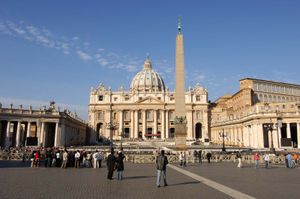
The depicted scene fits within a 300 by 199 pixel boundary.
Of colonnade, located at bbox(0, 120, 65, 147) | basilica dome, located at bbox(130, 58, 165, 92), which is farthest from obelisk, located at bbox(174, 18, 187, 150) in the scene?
basilica dome, located at bbox(130, 58, 165, 92)

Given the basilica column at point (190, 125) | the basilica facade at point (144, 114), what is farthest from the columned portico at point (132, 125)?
the basilica column at point (190, 125)

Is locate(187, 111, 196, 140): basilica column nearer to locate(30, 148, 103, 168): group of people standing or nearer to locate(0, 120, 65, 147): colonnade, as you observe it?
locate(0, 120, 65, 147): colonnade

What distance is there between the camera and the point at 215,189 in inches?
426

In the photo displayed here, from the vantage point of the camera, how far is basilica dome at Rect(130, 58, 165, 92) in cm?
11789

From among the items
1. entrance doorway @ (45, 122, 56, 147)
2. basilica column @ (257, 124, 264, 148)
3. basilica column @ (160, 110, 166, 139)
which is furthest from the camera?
basilica column @ (160, 110, 166, 139)

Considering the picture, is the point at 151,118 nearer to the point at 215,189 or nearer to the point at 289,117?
the point at 289,117

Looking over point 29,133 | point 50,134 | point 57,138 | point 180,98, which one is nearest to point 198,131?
point 50,134

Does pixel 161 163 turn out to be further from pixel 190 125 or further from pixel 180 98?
pixel 190 125

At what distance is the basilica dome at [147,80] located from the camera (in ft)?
387

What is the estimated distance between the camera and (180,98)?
27.3 metres

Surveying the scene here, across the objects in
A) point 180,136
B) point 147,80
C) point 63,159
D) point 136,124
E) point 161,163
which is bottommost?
point 63,159

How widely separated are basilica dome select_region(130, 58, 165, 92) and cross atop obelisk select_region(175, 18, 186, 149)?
8683 cm

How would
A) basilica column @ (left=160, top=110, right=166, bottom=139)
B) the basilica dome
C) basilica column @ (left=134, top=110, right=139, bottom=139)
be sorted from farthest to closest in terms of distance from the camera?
the basilica dome < basilica column @ (left=134, top=110, right=139, bottom=139) < basilica column @ (left=160, top=110, right=166, bottom=139)

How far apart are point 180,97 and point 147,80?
92.5 meters
